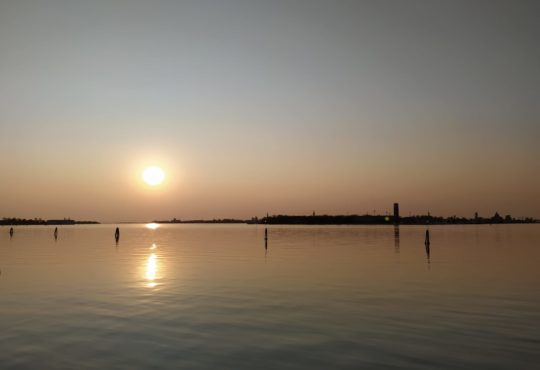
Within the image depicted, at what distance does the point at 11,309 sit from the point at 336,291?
17.6 meters

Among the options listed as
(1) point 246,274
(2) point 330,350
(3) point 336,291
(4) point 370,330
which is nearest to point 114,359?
(2) point 330,350

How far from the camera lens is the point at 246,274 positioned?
115ft

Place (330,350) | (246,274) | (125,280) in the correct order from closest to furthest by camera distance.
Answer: (330,350)
(125,280)
(246,274)

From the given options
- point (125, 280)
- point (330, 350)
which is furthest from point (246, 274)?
point (330, 350)

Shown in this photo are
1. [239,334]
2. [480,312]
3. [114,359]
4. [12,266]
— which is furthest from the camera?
[12,266]

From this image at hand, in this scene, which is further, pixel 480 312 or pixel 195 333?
pixel 480 312

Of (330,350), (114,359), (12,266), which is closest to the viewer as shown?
(114,359)

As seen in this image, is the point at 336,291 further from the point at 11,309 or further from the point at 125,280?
the point at 11,309

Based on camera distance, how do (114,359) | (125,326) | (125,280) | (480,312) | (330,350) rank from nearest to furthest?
(114,359) → (330,350) → (125,326) → (480,312) → (125,280)

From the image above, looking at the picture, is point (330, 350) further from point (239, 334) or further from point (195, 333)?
point (195, 333)

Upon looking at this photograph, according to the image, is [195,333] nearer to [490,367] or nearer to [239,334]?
[239,334]

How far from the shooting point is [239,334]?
16.1m

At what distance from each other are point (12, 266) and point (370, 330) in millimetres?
37461

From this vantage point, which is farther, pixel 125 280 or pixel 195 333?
pixel 125 280
